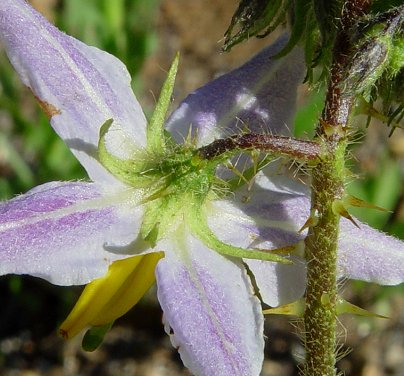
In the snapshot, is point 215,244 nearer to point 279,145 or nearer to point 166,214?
point 166,214

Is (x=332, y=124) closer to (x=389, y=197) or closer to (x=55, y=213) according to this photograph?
(x=55, y=213)

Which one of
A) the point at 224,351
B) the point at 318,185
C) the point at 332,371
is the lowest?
the point at 332,371

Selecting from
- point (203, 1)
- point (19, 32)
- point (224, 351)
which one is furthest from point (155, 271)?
point (203, 1)

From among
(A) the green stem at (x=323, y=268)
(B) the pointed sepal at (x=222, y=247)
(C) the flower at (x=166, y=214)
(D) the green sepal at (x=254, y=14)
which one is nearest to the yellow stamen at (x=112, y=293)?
(C) the flower at (x=166, y=214)

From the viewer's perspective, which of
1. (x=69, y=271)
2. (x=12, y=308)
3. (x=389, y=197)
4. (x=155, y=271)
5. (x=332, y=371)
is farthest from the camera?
(x=12, y=308)

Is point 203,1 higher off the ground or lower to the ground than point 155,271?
lower

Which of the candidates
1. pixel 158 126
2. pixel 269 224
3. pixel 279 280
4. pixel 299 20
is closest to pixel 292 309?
pixel 279 280

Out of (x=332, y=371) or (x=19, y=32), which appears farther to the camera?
(x=332, y=371)
